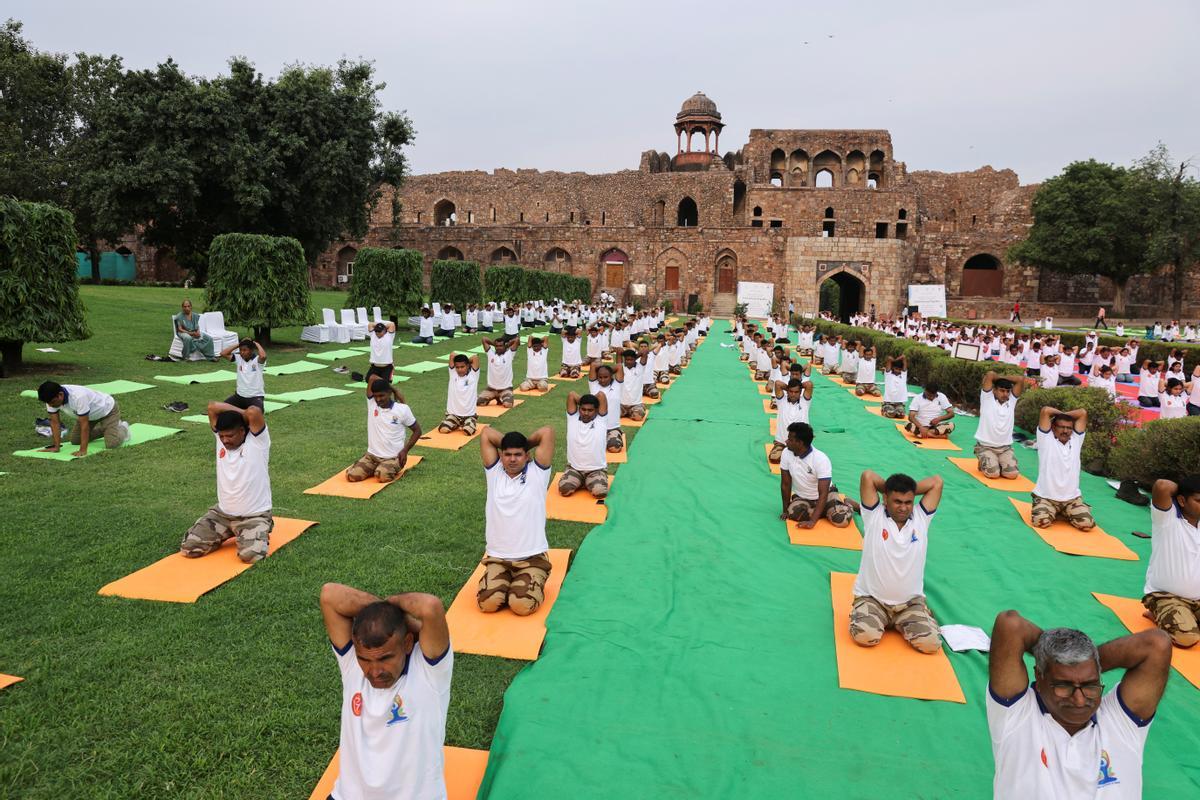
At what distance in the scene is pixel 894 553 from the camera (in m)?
4.61

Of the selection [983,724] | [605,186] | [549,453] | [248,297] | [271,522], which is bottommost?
[983,724]

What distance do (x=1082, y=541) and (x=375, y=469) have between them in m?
7.12

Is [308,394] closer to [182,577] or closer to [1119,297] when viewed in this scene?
[182,577]

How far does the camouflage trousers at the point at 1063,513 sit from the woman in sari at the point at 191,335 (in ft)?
47.3

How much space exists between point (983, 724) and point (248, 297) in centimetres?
1730

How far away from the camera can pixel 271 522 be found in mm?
5707

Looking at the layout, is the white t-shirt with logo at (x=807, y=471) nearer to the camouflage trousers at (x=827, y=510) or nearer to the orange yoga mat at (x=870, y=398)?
the camouflage trousers at (x=827, y=510)

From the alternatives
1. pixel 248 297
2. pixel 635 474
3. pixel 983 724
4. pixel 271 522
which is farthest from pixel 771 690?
pixel 248 297

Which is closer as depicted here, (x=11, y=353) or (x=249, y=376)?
(x=249, y=376)

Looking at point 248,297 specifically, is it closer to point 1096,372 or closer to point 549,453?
point 549,453

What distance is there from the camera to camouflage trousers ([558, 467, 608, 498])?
24.7 ft

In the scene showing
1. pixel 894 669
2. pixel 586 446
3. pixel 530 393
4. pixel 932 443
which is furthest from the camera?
pixel 530 393

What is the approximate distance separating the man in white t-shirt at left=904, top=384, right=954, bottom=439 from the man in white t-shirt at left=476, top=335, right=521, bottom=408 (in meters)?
6.79

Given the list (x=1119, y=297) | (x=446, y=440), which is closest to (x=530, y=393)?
(x=446, y=440)
